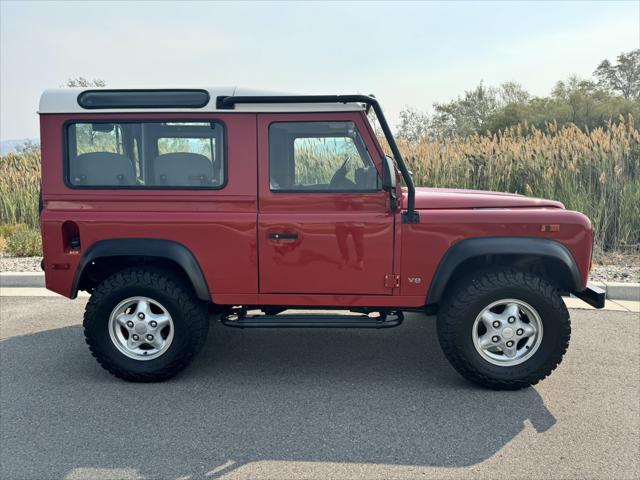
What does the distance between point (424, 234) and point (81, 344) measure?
128 inches

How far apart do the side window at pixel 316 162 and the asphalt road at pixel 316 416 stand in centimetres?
148

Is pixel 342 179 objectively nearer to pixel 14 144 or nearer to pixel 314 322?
pixel 314 322

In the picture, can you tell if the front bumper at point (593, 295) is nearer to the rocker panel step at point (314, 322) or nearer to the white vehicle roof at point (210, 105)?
the rocker panel step at point (314, 322)

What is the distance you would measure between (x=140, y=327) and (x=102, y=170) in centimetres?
119

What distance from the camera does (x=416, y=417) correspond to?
3422 mm

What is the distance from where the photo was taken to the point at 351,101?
367cm

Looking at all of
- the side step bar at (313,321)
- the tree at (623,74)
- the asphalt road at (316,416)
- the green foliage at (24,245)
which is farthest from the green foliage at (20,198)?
the tree at (623,74)

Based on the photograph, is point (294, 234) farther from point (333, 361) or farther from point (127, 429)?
point (127, 429)

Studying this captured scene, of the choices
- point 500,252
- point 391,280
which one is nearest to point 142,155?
point 391,280

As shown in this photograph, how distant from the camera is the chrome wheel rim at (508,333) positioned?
12.4 feet

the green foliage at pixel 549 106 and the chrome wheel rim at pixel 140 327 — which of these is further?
the green foliage at pixel 549 106

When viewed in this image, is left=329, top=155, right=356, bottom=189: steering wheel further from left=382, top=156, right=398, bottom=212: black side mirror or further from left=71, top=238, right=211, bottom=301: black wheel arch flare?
left=71, top=238, right=211, bottom=301: black wheel arch flare

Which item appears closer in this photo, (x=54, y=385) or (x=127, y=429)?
(x=127, y=429)

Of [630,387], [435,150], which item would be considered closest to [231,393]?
[630,387]
